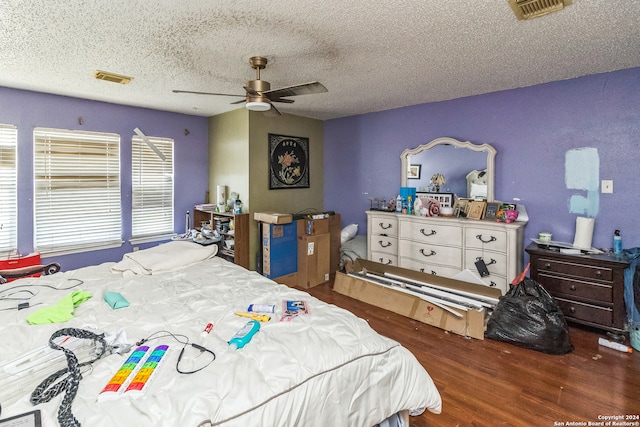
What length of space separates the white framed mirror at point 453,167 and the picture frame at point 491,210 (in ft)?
0.29

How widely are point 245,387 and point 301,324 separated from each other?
0.50 m

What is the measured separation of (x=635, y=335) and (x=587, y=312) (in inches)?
13.3

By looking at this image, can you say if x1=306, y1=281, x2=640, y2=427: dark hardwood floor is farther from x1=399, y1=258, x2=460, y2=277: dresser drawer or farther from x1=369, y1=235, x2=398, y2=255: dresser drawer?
x1=369, y1=235, x2=398, y2=255: dresser drawer

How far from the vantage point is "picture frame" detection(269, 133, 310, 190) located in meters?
4.52

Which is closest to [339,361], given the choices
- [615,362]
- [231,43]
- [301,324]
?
[301,324]

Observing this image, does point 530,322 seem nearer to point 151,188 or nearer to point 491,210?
point 491,210

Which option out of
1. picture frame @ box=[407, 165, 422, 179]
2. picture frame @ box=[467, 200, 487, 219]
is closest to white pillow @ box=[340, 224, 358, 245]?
picture frame @ box=[407, 165, 422, 179]

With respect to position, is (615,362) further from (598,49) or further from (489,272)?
(598,49)

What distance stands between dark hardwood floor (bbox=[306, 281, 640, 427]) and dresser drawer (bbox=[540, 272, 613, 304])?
34 centimetres

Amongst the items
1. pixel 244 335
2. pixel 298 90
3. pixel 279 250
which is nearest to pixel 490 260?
pixel 279 250

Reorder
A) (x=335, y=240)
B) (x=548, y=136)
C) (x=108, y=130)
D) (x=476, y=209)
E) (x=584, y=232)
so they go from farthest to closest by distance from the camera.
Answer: (x=335, y=240) < (x=108, y=130) < (x=476, y=209) < (x=548, y=136) < (x=584, y=232)

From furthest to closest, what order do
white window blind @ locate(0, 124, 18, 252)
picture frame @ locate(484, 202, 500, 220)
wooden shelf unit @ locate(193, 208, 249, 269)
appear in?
wooden shelf unit @ locate(193, 208, 249, 269) < picture frame @ locate(484, 202, 500, 220) < white window blind @ locate(0, 124, 18, 252)

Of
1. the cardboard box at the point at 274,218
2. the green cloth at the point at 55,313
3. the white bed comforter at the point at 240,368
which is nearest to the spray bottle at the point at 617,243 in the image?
the white bed comforter at the point at 240,368

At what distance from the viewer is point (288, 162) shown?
4738 millimetres
